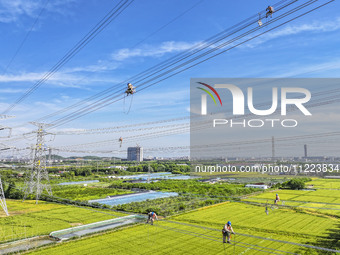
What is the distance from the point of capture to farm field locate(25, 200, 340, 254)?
18094 mm

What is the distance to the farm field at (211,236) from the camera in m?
18.1

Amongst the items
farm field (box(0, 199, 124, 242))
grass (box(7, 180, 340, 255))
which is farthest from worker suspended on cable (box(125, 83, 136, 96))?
farm field (box(0, 199, 124, 242))

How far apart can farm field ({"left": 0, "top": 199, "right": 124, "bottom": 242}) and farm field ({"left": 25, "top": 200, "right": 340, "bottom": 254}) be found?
8.30ft

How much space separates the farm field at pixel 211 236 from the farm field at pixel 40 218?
2528mm

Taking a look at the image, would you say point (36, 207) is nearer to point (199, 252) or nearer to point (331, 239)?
point (199, 252)

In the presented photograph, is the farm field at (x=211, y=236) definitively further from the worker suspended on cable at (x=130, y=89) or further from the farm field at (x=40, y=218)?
the worker suspended on cable at (x=130, y=89)

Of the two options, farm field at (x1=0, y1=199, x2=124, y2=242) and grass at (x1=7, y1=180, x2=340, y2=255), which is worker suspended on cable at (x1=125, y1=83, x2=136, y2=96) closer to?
grass at (x1=7, y1=180, x2=340, y2=255)

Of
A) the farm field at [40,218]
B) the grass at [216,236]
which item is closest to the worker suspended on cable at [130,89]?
the grass at [216,236]

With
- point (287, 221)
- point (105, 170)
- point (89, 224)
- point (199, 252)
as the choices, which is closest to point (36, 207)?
point (89, 224)

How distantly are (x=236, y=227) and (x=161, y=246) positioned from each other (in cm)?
803

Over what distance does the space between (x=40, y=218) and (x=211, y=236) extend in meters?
18.8

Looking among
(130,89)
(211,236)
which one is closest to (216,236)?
(211,236)

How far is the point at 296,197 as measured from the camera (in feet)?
127

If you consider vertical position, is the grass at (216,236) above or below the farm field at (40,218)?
above
